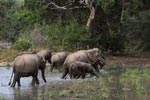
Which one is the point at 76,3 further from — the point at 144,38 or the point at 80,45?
the point at 144,38

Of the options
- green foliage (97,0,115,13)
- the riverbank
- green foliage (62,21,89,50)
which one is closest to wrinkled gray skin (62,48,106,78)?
the riverbank

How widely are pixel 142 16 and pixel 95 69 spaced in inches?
480

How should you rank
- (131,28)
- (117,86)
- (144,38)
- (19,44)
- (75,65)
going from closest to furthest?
(117,86), (75,65), (19,44), (131,28), (144,38)

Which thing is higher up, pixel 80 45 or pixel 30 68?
pixel 30 68

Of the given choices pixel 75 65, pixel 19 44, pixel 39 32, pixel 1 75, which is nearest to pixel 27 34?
pixel 39 32

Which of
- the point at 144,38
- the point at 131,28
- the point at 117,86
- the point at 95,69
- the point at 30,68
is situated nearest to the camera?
the point at 117,86

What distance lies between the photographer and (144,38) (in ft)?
126

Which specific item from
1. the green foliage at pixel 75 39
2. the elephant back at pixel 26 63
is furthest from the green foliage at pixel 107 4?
the elephant back at pixel 26 63

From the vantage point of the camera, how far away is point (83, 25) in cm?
3434

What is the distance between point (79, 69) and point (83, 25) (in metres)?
15.2

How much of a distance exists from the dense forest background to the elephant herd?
834 centimetres

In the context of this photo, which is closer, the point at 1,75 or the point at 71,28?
the point at 1,75

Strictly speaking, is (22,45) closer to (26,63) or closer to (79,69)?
(79,69)

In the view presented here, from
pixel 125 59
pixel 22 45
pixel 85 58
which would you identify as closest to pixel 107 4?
pixel 125 59
